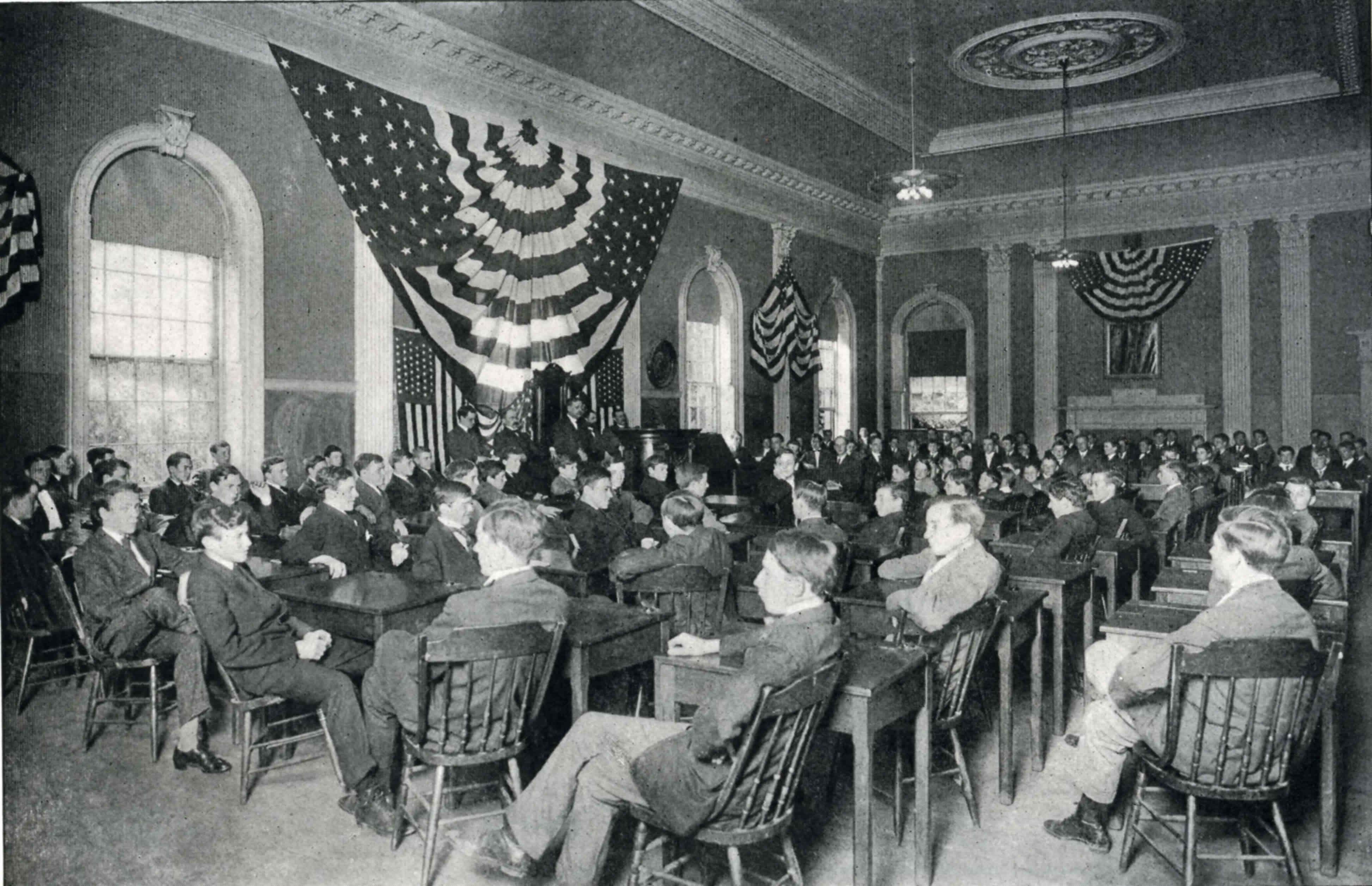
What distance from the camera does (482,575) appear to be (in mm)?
4676

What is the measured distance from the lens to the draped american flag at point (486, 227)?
765 centimetres

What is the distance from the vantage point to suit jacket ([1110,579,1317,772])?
8.83ft

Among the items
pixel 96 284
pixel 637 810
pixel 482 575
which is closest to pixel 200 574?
pixel 482 575

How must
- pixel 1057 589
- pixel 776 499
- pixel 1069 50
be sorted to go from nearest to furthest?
pixel 1057 589
pixel 776 499
pixel 1069 50

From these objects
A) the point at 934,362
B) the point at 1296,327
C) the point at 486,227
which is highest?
the point at 486,227

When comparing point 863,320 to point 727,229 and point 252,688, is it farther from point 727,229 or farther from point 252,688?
point 252,688

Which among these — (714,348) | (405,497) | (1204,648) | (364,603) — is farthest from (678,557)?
(714,348)

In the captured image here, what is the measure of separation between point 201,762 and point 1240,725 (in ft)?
12.1

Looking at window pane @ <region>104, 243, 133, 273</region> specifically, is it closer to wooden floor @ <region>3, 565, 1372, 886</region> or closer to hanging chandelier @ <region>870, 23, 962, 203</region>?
wooden floor @ <region>3, 565, 1372, 886</region>

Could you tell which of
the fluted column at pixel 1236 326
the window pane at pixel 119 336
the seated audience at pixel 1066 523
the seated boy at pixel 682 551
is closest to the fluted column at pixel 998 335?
the fluted column at pixel 1236 326

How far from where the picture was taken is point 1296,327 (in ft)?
45.2

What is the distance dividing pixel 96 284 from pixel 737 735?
635 centimetres

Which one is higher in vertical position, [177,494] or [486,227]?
[486,227]

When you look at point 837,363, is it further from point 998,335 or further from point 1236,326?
point 1236,326
